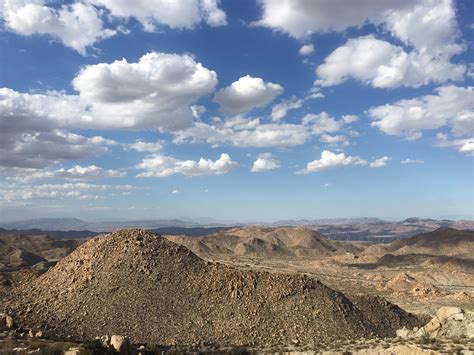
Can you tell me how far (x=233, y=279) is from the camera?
119 ft

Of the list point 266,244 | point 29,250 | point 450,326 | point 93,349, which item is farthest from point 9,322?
point 266,244

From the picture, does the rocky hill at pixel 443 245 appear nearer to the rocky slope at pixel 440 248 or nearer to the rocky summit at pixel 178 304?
the rocky slope at pixel 440 248

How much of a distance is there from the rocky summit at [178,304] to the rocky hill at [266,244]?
281 feet

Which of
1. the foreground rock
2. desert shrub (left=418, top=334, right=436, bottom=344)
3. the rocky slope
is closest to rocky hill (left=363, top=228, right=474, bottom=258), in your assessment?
the rocky slope

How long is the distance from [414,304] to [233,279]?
98.4ft

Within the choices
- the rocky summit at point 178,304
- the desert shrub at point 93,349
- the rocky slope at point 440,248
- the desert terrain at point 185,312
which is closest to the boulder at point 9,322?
the desert terrain at point 185,312

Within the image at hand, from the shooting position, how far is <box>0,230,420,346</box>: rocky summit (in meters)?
30.2

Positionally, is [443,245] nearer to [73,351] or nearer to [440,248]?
[440,248]

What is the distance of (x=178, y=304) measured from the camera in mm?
33344

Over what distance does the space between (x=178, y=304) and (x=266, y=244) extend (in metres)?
119

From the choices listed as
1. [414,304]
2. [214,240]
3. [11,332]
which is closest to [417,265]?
[414,304]

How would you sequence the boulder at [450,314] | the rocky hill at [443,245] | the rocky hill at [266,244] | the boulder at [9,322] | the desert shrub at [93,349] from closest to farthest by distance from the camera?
the desert shrub at [93,349], the boulder at [450,314], the boulder at [9,322], the rocky hill at [443,245], the rocky hill at [266,244]

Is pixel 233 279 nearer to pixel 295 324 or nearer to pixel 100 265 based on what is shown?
pixel 295 324

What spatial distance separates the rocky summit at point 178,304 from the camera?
30.2m
